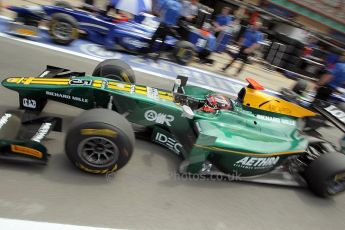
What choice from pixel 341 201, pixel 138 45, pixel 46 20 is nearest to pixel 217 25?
pixel 138 45

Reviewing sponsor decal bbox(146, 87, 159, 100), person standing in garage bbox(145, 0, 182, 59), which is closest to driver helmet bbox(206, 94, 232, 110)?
sponsor decal bbox(146, 87, 159, 100)

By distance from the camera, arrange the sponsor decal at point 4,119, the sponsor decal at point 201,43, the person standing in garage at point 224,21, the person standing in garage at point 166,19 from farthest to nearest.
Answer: the person standing in garage at point 224,21 < the sponsor decal at point 201,43 < the person standing in garage at point 166,19 < the sponsor decal at point 4,119

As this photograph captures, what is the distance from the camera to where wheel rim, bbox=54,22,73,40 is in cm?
656

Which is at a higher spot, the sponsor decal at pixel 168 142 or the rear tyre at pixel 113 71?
the rear tyre at pixel 113 71

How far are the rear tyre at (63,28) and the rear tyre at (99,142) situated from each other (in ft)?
13.9

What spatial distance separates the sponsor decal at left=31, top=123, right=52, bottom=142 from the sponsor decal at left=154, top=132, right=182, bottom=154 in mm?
1262

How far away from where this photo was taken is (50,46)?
6594mm

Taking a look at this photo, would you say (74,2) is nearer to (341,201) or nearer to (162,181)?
(162,181)

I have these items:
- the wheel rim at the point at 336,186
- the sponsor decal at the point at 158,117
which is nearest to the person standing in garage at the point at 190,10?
the sponsor decal at the point at 158,117

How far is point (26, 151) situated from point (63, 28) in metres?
4.45

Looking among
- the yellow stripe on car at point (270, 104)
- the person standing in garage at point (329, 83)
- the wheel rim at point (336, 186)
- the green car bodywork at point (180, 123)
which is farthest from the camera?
the person standing in garage at point (329, 83)

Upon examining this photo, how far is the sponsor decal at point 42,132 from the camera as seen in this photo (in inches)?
118

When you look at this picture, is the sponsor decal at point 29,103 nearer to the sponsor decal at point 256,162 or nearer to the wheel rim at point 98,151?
the wheel rim at point 98,151

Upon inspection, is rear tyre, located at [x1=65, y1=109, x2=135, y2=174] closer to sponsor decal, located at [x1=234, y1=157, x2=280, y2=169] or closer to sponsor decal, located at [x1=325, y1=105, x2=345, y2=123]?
sponsor decal, located at [x1=234, y1=157, x2=280, y2=169]
